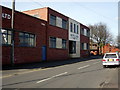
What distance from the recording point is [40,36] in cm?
2497

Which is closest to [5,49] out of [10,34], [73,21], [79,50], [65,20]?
[10,34]

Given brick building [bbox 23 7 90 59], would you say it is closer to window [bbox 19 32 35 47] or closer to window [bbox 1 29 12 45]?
window [bbox 19 32 35 47]

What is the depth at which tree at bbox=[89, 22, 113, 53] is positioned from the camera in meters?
68.5

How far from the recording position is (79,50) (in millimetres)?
42031

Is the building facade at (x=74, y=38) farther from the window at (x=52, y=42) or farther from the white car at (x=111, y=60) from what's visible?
the white car at (x=111, y=60)

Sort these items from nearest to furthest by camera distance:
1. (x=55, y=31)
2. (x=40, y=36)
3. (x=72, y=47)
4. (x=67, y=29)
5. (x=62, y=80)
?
(x=62, y=80) < (x=40, y=36) < (x=55, y=31) < (x=67, y=29) < (x=72, y=47)

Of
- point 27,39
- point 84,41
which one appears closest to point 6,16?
point 27,39

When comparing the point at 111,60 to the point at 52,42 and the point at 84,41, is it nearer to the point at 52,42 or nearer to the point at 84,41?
the point at 52,42

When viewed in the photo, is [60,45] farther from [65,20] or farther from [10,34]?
[10,34]

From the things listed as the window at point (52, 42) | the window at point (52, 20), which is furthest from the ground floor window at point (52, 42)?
the window at point (52, 20)

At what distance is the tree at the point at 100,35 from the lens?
225 feet

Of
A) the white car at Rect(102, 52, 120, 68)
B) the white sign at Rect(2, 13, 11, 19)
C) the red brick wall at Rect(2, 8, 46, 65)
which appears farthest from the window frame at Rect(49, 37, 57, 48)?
the white car at Rect(102, 52, 120, 68)

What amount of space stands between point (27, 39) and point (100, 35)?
50.6 metres

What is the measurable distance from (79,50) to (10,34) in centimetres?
2534
